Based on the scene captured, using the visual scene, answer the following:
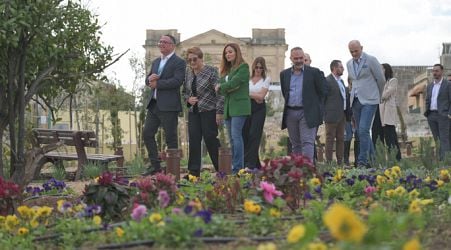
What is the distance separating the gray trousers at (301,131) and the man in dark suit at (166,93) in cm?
133

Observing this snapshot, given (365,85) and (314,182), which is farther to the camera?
(365,85)

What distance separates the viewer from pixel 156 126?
9.77 metres

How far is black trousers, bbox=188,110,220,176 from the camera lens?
9625 millimetres

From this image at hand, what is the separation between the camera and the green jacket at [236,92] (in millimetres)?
9422

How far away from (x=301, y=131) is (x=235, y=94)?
905mm

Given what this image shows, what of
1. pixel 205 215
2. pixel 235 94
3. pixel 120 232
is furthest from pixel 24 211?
pixel 235 94

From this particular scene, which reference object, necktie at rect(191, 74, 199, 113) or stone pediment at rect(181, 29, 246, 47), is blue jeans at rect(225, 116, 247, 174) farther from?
stone pediment at rect(181, 29, 246, 47)

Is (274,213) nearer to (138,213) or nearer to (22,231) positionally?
(138,213)

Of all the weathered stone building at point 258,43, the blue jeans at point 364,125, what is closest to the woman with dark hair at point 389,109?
the blue jeans at point 364,125

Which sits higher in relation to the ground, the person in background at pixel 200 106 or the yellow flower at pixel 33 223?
the person in background at pixel 200 106

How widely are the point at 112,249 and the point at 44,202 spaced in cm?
304

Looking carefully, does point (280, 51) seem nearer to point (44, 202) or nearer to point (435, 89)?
point (435, 89)

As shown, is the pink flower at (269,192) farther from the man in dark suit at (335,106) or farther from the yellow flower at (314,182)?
the man in dark suit at (335,106)

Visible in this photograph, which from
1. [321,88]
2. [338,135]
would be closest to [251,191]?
[321,88]
